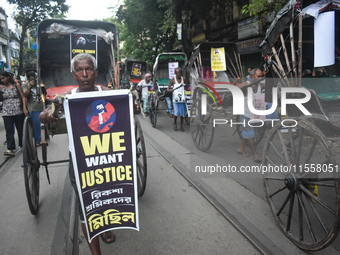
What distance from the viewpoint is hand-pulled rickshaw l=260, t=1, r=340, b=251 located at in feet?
7.61

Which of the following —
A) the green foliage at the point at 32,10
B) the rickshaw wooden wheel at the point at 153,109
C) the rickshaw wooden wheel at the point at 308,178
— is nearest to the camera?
the rickshaw wooden wheel at the point at 308,178

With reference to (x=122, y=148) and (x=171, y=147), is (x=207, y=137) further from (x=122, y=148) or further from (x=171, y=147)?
(x=122, y=148)

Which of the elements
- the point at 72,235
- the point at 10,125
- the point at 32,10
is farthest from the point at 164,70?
the point at 32,10

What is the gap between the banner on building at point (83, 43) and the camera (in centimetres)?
674

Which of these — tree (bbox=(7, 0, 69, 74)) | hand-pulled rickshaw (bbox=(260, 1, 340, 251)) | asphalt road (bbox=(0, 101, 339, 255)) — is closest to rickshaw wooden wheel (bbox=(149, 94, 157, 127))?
asphalt road (bbox=(0, 101, 339, 255))

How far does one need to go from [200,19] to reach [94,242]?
2246cm

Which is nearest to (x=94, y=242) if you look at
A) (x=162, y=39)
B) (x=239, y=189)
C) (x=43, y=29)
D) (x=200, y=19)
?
(x=239, y=189)

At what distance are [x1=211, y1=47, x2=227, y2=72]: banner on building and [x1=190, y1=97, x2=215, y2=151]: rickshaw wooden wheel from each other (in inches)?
60.8

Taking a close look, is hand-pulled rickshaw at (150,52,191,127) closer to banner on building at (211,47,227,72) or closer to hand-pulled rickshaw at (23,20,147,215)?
banner on building at (211,47,227,72)

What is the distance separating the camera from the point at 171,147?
6.61 metres

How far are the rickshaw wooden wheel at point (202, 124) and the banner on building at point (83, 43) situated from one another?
279cm

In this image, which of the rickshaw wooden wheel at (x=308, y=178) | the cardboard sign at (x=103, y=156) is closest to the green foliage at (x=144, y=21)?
the rickshaw wooden wheel at (x=308, y=178)

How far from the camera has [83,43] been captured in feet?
22.3

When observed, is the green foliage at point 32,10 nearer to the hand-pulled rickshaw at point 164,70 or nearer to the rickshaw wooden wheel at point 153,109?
the hand-pulled rickshaw at point 164,70
